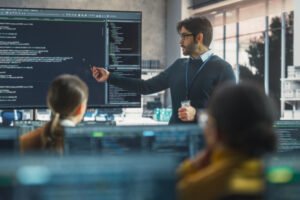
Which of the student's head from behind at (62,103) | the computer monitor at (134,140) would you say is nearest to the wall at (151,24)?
the student's head from behind at (62,103)

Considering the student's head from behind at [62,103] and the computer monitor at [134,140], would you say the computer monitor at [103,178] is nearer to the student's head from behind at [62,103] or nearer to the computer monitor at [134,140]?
the computer monitor at [134,140]

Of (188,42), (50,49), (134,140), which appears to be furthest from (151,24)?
(134,140)

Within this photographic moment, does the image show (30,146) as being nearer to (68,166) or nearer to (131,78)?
(68,166)

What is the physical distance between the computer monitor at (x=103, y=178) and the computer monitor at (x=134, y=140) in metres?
0.79

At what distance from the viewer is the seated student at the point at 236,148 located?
107cm

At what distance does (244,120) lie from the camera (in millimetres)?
1101

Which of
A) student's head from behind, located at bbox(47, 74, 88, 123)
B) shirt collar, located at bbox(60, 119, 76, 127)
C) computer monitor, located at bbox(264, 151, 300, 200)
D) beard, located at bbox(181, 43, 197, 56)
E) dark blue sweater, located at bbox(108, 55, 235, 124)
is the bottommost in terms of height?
computer monitor, located at bbox(264, 151, 300, 200)

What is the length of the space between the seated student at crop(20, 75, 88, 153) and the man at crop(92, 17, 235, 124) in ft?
3.63

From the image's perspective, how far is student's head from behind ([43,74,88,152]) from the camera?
201 cm

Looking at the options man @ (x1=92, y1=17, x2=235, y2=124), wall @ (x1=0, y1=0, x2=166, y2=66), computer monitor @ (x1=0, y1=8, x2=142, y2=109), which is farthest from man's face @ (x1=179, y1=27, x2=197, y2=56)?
wall @ (x1=0, y1=0, x2=166, y2=66)

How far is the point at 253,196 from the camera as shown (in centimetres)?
107

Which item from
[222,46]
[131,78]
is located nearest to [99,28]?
[131,78]

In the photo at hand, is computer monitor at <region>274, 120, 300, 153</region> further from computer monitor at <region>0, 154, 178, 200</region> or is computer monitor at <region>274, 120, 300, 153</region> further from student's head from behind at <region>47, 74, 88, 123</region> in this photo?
computer monitor at <region>0, 154, 178, 200</region>

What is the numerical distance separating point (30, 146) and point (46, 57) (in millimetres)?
1636
